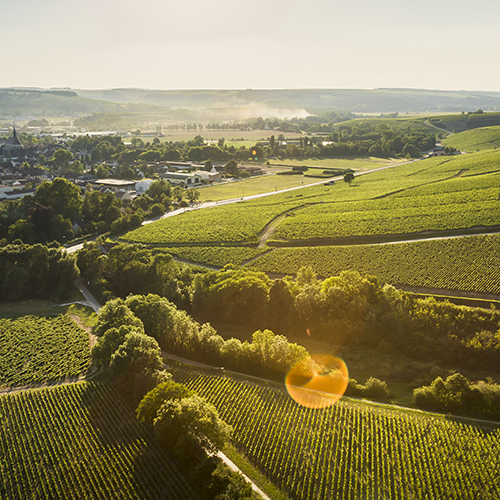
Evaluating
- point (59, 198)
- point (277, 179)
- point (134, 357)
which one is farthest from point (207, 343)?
point (277, 179)

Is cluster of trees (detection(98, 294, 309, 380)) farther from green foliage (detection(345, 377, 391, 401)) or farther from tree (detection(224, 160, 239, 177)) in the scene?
tree (detection(224, 160, 239, 177))

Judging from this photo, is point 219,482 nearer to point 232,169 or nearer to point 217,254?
point 217,254

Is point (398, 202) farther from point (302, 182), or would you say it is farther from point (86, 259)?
point (86, 259)

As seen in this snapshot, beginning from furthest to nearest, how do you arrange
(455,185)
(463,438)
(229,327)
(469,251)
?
(455,185)
(469,251)
(229,327)
(463,438)

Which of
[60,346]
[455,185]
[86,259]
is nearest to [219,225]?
[86,259]

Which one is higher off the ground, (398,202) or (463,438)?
(398,202)
